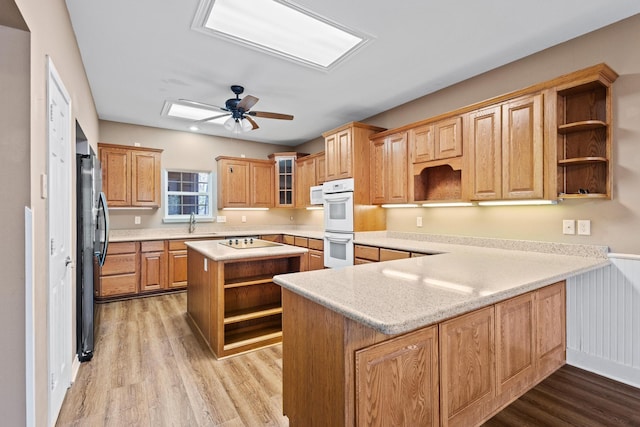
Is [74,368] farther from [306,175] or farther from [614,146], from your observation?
[614,146]

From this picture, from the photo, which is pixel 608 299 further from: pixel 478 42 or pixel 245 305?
pixel 245 305

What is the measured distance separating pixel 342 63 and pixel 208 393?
3.07 m

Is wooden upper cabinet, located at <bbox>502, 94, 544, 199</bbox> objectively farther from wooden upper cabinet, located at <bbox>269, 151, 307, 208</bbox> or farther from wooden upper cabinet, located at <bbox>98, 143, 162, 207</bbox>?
wooden upper cabinet, located at <bbox>98, 143, 162, 207</bbox>

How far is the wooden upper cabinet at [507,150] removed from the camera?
102 inches

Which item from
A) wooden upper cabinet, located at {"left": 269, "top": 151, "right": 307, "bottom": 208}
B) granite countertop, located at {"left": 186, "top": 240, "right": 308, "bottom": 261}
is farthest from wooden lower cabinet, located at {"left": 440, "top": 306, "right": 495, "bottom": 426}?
wooden upper cabinet, located at {"left": 269, "top": 151, "right": 307, "bottom": 208}

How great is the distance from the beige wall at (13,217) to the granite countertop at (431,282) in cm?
114

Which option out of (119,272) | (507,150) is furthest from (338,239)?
(119,272)

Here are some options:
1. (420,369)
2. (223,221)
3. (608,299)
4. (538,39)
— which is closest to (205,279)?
(420,369)

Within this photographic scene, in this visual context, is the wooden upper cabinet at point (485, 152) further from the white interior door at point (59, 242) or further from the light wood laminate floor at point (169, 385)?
the white interior door at point (59, 242)

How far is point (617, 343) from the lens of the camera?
7.71ft

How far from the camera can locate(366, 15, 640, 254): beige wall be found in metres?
2.31

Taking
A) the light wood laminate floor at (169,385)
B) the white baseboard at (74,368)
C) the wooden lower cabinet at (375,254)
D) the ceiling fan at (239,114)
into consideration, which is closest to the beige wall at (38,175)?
A: the light wood laminate floor at (169,385)

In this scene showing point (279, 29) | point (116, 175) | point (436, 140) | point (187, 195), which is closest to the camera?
point (279, 29)

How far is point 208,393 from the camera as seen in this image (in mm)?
2152
